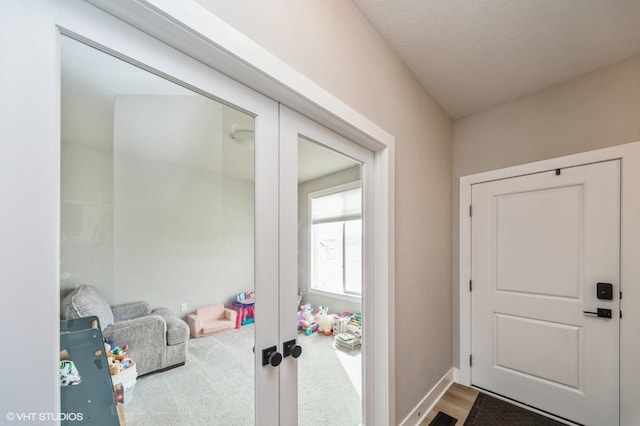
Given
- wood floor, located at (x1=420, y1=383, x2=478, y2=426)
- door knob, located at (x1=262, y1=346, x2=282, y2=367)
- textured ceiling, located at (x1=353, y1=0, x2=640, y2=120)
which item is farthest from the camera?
wood floor, located at (x1=420, y1=383, x2=478, y2=426)

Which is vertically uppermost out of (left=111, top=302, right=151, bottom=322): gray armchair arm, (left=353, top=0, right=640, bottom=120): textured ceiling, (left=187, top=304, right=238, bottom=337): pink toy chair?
(left=353, top=0, right=640, bottom=120): textured ceiling

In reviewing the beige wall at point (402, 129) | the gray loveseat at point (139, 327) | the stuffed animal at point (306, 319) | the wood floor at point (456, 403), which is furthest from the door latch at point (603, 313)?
the gray loveseat at point (139, 327)

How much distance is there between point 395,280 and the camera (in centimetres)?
170

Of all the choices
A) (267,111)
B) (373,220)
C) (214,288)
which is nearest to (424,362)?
(373,220)

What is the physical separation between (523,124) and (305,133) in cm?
216

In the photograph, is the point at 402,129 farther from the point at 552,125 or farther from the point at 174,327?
the point at 174,327

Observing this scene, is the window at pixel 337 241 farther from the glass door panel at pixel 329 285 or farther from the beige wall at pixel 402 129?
the beige wall at pixel 402 129

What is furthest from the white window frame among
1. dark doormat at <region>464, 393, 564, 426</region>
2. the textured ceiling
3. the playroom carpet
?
dark doormat at <region>464, 393, 564, 426</region>

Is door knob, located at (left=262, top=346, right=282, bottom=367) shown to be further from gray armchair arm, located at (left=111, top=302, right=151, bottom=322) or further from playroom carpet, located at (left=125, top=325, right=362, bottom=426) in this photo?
gray armchair arm, located at (left=111, top=302, right=151, bottom=322)

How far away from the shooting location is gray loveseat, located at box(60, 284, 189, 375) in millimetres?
652

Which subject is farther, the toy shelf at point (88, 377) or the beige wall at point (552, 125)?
the beige wall at point (552, 125)

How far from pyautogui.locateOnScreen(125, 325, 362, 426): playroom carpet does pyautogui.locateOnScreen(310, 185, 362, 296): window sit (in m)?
0.31

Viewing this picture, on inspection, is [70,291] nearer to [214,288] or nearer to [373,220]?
[214,288]

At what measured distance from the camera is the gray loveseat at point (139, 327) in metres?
0.65
